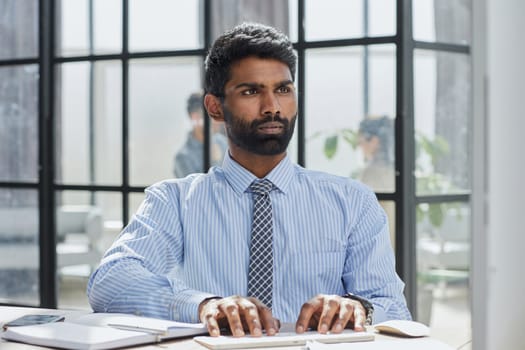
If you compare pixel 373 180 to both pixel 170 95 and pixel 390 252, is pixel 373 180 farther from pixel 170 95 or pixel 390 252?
pixel 390 252

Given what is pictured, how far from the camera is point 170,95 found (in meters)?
4.15

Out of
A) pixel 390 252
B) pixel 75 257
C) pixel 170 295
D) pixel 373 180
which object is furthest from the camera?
pixel 75 257

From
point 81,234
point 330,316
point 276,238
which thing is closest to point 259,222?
point 276,238

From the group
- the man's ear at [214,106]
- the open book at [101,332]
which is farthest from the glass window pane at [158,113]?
the open book at [101,332]

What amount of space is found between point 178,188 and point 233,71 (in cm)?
33

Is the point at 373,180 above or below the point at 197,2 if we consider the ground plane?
below

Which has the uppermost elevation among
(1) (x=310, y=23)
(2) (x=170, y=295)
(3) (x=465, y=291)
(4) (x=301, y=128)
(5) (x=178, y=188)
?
(1) (x=310, y=23)

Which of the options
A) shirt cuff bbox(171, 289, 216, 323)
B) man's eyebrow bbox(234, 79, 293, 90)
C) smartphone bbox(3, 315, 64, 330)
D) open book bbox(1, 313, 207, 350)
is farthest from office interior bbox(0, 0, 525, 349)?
smartphone bbox(3, 315, 64, 330)

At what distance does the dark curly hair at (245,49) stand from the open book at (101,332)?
71cm

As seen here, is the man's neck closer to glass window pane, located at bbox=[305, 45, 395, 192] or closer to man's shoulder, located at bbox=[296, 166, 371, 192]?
man's shoulder, located at bbox=[296, 166, 371, 192]

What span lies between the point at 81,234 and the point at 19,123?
0.77 meters

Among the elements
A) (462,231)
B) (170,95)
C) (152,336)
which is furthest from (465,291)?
(152,336)

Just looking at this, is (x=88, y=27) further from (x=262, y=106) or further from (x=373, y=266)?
(x=373, y=266)

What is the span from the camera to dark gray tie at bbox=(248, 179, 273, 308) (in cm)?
207
